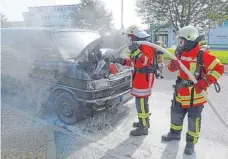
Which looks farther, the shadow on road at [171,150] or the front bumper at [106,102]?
the front bumper at [106,102]

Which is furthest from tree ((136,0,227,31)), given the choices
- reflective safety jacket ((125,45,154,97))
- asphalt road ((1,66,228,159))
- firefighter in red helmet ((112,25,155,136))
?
reflective safety jacket ((125,45,154,97))

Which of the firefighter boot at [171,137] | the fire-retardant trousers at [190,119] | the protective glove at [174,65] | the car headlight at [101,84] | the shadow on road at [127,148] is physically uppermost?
the protective glove at [174,65]

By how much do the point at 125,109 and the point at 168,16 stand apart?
50.3 ft

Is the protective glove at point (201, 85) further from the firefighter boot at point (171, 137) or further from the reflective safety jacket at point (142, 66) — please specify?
the firefighter boot at point (171, 137)

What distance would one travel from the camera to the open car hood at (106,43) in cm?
393

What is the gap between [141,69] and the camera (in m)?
3.86

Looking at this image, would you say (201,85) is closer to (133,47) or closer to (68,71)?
(133,47)

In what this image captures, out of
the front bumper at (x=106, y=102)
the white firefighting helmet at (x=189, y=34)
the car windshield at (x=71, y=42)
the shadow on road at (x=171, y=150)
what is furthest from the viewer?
the car windshield at (x=71, y=42)

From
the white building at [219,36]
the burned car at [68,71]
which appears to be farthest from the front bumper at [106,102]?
the white building at [219,36]

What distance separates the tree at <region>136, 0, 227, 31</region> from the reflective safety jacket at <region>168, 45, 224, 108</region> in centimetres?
1526

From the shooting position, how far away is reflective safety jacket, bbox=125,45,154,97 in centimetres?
372

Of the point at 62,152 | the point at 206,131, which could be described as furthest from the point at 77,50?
the point at 206,131

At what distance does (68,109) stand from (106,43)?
138cm

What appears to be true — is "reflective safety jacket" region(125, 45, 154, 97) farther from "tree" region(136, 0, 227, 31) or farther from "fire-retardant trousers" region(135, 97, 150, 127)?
"tree" region(136, 0, 227, 31)
